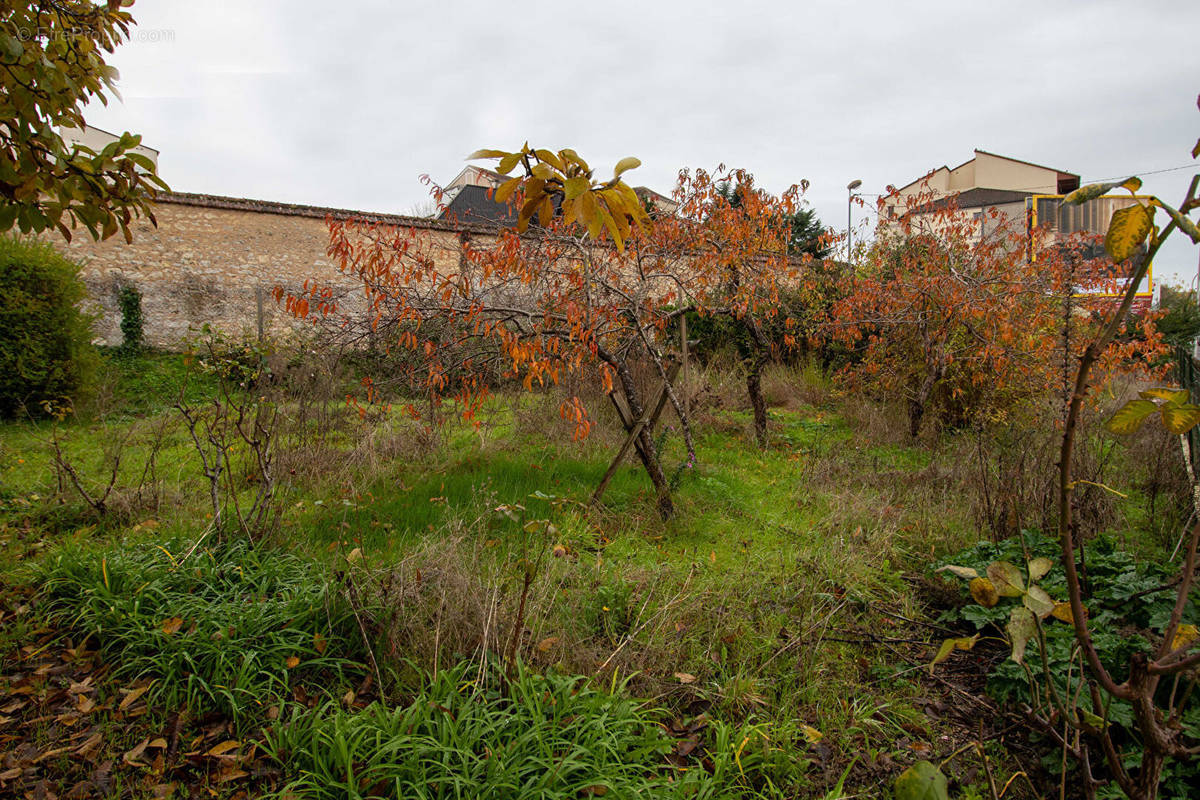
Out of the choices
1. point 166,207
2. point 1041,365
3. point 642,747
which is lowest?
point 642,747

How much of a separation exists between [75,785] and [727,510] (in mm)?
3940

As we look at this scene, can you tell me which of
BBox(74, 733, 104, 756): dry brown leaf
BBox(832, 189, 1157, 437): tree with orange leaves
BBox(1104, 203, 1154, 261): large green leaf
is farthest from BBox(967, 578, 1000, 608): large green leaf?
BBox(832, 189, 1157, 437): tree with orange leaves

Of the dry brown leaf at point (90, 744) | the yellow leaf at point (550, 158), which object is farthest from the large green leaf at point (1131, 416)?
the dry brown leaf at point (90, 744)

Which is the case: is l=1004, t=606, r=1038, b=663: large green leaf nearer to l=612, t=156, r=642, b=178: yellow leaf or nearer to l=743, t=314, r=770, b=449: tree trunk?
l=612, t=156, r=642, b=178: yellow leaf

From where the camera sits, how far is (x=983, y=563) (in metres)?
3.49

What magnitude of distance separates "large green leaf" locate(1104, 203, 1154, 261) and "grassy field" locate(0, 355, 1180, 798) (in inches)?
45.4

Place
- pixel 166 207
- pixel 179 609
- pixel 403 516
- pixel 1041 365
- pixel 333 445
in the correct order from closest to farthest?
1. pixel 179 609
2. pixel 403 516
3. pixel 333 445
4. pixel 1041 365
5. pixel 166 207

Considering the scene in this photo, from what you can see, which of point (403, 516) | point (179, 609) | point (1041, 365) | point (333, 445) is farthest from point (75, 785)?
point (1041, 365)

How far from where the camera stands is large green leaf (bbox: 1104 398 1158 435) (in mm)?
1050

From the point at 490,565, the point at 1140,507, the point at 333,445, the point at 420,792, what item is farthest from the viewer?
the point at 333,445

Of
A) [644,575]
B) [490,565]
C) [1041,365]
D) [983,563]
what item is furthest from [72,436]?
[1041,365]

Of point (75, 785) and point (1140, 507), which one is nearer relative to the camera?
point (75, 785)

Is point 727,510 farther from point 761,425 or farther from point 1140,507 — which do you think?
point 1140,507

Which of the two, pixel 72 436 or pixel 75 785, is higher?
pixel 72 436
